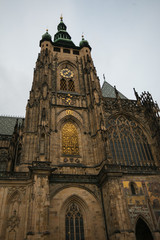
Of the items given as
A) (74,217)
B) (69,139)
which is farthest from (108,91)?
(74,217)

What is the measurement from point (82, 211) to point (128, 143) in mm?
8489

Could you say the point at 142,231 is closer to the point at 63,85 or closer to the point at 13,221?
the point at 13,221

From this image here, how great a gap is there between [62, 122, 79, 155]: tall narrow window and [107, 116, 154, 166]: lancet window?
3529 millimetres

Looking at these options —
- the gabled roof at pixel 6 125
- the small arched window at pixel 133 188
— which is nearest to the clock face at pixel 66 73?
the gabled roof at pixel 6 125

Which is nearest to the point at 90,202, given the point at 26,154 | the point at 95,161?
the point at 95,161

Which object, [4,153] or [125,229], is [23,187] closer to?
[125,229]

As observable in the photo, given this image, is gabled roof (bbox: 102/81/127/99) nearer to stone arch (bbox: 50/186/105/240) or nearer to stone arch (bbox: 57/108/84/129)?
stone arch (bbox: 57/108/84/129)

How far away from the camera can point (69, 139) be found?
66.9ft

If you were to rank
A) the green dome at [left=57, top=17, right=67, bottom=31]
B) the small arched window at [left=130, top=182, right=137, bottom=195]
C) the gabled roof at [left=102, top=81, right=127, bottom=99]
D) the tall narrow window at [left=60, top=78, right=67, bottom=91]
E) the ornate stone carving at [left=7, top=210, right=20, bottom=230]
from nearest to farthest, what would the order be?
the ornate stone carving at [left=7, top=210, right=20, bottom=230]
the small arched window at [left=130, top=182, right=137, bottom=195]
the tall narrow window at [left=60, top=78, right=67, bottom=91]
the gabled roof at [left=102, top=81, right=127, bottom=99]
the green dome at [left=57, top=17, right=67, bottom=31]

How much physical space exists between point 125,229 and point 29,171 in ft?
26.5

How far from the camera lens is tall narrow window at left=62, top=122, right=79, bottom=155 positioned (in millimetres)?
19656

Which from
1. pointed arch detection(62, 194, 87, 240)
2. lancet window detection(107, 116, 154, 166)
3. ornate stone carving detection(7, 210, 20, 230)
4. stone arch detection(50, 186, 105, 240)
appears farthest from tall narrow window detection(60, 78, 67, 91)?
ornate stone carving detection(7, 210, 20, 230)

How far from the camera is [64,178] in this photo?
1697cm

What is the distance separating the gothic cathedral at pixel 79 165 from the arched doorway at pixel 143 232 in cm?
7
